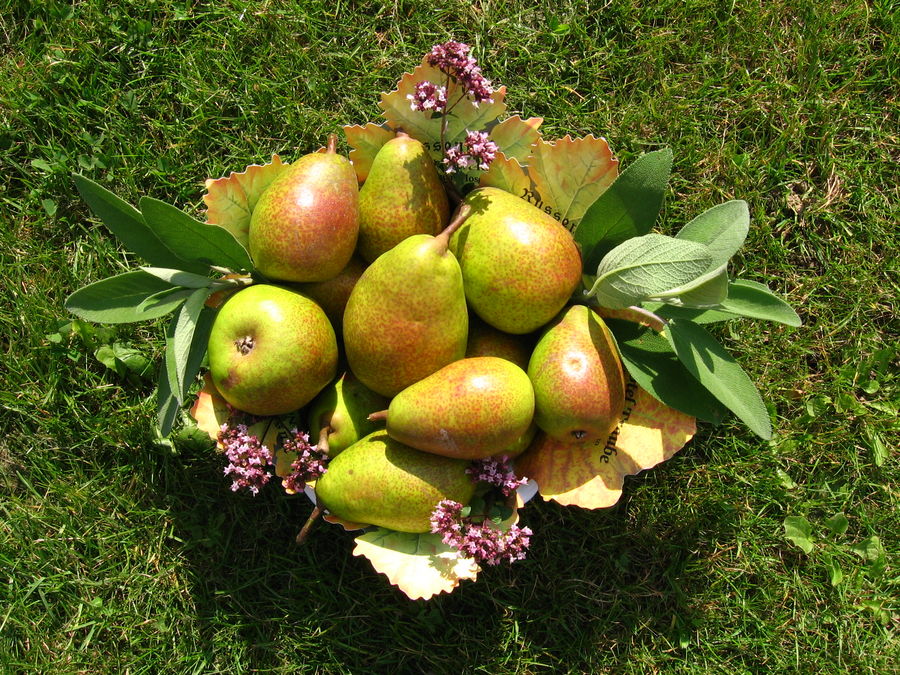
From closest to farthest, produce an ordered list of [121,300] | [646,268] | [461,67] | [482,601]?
[646,268] → [461,67] → [121,300] → [482,601]

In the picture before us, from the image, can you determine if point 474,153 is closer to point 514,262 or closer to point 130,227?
point 514,262

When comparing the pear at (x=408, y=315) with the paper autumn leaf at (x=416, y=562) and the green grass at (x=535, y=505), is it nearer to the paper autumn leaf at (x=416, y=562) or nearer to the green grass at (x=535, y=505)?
the paper autumn leaf at (x=416, y=562)

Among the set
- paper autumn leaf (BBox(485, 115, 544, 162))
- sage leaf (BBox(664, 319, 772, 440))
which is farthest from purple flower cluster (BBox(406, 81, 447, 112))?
sage leaf (BBox(664, 319, 772, 440))

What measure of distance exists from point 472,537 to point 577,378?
0.44 metres

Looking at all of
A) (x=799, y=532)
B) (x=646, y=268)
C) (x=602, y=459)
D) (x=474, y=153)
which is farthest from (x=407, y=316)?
(x=799, y=532)

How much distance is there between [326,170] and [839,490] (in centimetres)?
199

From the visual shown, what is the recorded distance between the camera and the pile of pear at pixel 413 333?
5.57 ft

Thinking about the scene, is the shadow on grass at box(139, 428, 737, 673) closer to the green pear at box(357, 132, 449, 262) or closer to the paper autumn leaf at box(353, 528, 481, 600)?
the paper autumn leaf at box(353, 528, 481, 600)

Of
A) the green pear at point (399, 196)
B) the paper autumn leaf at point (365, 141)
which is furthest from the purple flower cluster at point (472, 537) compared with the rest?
the paper autumn leaf at point (365, 141)

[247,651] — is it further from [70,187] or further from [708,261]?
[708,261]

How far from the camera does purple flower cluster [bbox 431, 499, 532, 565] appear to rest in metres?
1.71

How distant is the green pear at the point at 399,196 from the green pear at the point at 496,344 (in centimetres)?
27

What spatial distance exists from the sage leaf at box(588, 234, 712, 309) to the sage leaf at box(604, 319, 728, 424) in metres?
0.19

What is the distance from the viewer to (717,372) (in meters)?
1.79
